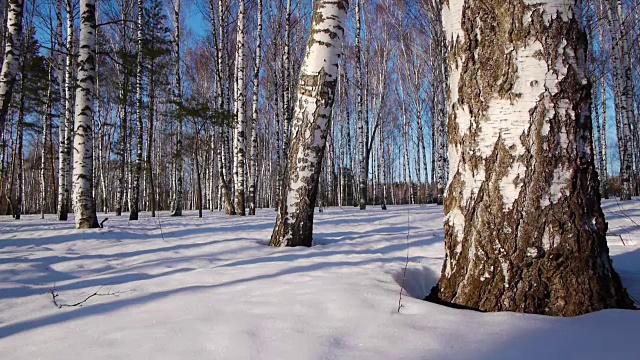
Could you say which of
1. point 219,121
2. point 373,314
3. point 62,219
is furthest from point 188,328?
point 62,219

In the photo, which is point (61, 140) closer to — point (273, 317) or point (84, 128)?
point (84, 128)

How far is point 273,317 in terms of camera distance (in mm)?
1473

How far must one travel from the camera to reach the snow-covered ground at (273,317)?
3.89 ft

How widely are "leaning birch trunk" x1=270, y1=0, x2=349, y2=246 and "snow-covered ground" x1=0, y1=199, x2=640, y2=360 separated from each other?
0.73m

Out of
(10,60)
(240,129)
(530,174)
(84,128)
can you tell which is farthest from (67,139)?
(530,174)

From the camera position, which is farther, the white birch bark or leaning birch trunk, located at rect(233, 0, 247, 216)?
leaning birch trunk, located at rect(233, 0, 247, 216)

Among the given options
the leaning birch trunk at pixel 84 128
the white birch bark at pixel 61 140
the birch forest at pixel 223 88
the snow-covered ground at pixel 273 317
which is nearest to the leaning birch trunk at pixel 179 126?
the birch forest at pixel 223 88

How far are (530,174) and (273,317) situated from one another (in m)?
1.38

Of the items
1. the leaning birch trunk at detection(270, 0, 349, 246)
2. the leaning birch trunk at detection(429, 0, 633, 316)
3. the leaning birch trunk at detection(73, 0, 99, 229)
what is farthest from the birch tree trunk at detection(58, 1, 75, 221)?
the leaning birch trunk at detection(429, 0, 633, 316)

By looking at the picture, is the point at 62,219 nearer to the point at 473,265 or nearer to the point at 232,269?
the point at 232,269

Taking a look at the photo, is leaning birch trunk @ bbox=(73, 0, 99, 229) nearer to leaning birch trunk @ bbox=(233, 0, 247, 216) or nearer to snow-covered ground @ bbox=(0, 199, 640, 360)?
snow-covered ground @ bbox=(0, 199, 640, 360)

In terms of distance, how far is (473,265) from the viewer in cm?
172

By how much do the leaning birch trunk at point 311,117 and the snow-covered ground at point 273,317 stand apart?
73 cm

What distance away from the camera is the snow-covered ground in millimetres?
1185
